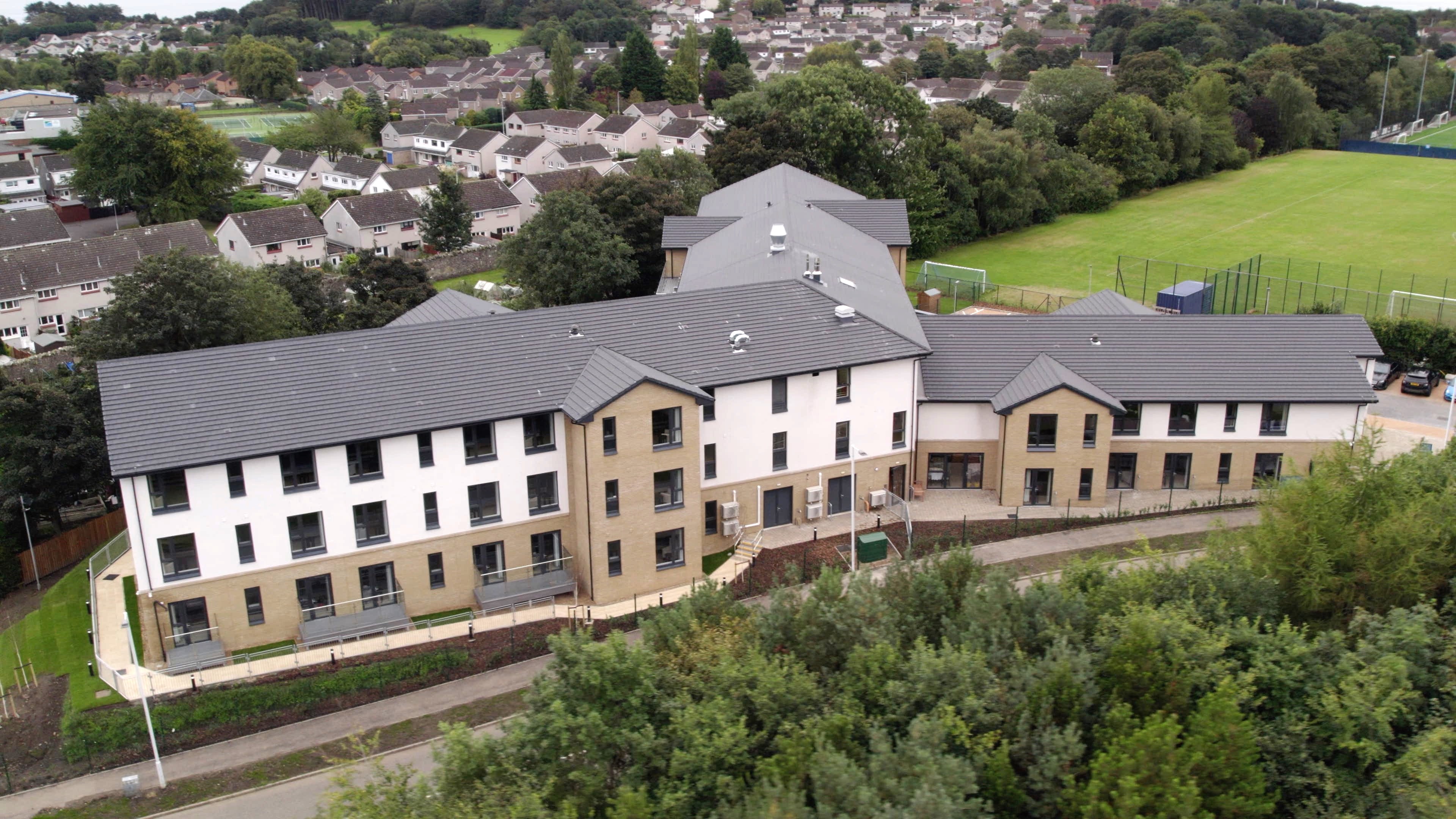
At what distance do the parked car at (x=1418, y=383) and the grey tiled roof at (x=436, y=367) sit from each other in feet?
93.6

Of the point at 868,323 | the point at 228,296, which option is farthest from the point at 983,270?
the point at 228,296

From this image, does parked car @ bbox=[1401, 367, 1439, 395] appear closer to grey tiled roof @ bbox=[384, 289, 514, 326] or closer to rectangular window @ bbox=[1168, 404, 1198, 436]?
rectangular window @ bbox=[1168, 404, 1198, 436]

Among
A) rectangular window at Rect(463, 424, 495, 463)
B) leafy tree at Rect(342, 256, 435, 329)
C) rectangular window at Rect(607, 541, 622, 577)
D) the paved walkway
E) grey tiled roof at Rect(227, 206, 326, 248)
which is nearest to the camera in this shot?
the paved walkway

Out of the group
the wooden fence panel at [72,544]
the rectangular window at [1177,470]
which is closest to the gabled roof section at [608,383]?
the wooden fence panel at [72,544]

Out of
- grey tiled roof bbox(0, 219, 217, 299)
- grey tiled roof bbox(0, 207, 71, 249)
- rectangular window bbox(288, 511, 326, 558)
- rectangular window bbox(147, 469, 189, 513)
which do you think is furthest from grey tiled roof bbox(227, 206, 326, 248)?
rectangular window bbox(147, 469, 189, 513)

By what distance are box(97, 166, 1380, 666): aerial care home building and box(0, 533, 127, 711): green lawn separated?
2269mm

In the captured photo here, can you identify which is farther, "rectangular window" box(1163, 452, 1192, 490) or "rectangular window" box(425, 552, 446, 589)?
"rectangular window" box(1163, 452, 1192, 490)

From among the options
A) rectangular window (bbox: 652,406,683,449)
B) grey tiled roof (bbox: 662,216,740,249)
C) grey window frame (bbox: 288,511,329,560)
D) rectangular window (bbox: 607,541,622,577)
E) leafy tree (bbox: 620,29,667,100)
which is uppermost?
leafy tree (bbox: 620,29,667,100)

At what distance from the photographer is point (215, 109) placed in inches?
7249

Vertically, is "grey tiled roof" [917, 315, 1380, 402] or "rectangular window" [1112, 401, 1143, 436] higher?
"grey tiled roof" [917, 315, 1380, 402]

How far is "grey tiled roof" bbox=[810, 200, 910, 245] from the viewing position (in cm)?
6128

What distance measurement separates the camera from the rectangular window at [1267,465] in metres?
44.6

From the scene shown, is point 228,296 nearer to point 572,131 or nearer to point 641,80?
point 572,131

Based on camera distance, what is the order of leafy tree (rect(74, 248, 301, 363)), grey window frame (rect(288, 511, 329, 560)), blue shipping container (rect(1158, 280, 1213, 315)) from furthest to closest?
blue shipping container (rect(1158, 280, 1213, 315))
leafy tree (rect(74, 248, 301, 363))
grey window frame (rect(288, 511, 329, 560))
